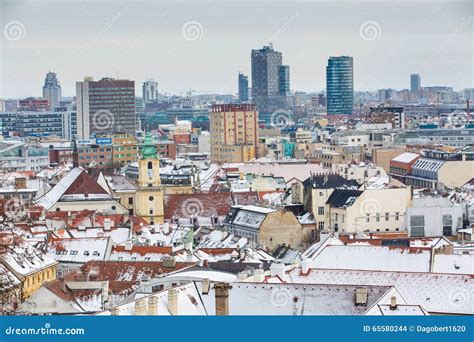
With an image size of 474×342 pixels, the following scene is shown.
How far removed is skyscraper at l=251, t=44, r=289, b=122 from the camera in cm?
5906

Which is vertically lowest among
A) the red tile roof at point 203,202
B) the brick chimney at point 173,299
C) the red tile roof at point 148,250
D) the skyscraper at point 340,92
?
the red tile roof at point 203,202

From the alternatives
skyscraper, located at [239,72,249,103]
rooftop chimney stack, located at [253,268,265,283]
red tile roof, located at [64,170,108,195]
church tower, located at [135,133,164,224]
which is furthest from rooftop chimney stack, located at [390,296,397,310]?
skyscraper, located at [239,72,249,103]

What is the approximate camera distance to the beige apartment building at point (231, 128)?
49.0 metres

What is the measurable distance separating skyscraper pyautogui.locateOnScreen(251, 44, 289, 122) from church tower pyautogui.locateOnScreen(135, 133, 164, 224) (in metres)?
30.5

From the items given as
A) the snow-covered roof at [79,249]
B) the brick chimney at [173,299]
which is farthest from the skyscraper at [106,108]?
the brick chimney at [173,299]

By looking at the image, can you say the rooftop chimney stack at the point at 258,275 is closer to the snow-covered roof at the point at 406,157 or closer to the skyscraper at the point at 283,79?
the snow-covered roof at the point at 406,157

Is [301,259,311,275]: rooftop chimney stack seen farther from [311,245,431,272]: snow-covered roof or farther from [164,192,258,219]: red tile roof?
[164,192,258,219]: red tile roof

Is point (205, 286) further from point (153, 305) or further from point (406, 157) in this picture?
point (406, 157)

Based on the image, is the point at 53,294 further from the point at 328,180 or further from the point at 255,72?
the point at 255,72

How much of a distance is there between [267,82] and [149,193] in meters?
38.8

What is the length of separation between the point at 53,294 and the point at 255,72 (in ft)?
168

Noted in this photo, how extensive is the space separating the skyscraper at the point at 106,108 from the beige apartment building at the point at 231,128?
7249mm
